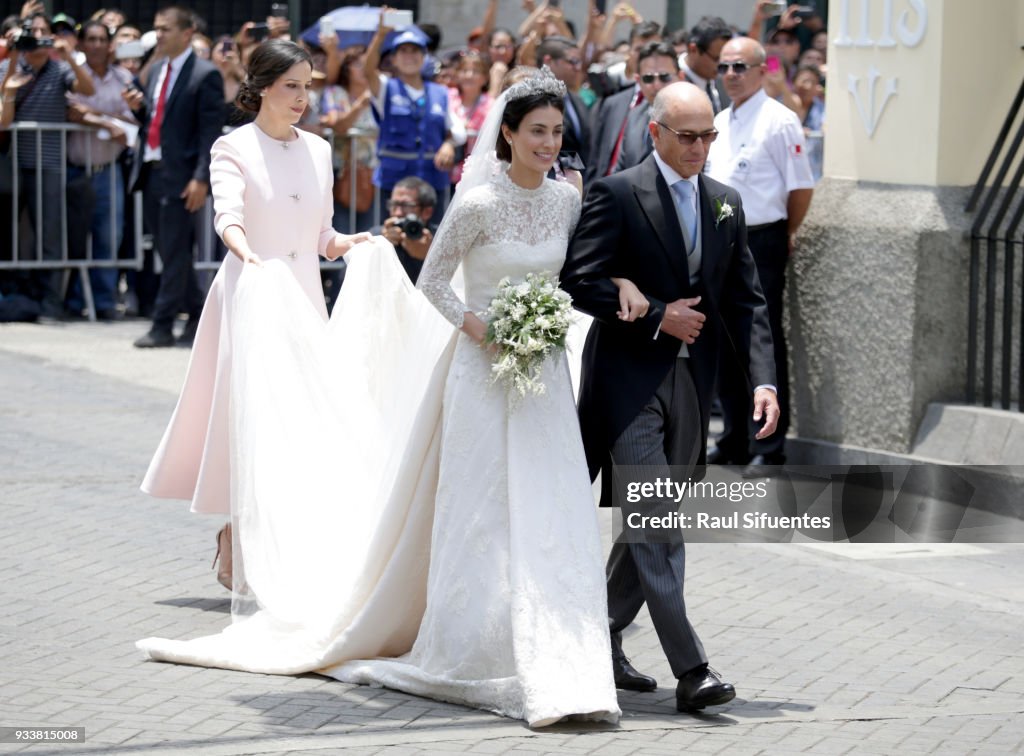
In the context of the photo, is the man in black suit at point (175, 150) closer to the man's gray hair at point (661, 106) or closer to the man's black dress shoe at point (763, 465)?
the man's black dress shoe at point (763, 465)

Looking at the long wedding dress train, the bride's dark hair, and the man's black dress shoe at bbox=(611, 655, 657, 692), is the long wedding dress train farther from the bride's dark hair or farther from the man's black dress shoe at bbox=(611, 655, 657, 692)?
the man's black dress shoe at bbox=(611, 655, 657, 692)

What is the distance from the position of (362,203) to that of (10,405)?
179 inches

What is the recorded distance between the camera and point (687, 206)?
620 cm

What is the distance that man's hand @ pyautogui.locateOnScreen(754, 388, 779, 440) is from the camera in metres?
6.09

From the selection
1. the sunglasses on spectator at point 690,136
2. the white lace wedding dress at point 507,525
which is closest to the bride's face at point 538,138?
the white lace wedding dress at point 507,525

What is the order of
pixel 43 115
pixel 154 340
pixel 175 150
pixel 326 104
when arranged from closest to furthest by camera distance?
pixel 175 150
pixel 154 340
pixel 43 115
pixel 326 104

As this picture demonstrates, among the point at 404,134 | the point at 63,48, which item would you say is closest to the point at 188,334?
the point at 404,134

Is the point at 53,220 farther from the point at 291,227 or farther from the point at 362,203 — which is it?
the point at 291,227

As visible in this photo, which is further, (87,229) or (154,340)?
(87,229)

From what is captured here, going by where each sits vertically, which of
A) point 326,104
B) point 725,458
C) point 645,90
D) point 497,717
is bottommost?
point 497,717

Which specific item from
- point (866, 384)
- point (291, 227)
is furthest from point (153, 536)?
point (866, 384)

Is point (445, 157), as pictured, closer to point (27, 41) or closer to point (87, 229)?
point (87, 229)

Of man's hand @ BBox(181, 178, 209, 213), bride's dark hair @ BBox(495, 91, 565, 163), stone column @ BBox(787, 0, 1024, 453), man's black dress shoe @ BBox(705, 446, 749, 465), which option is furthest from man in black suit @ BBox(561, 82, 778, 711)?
man's hand @ BBox(181, 178, 209, 213)

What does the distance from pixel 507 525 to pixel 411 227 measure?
430 cm
